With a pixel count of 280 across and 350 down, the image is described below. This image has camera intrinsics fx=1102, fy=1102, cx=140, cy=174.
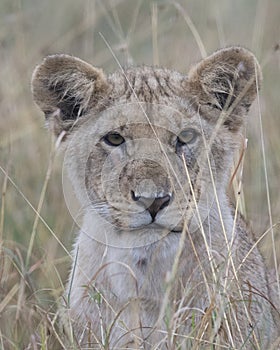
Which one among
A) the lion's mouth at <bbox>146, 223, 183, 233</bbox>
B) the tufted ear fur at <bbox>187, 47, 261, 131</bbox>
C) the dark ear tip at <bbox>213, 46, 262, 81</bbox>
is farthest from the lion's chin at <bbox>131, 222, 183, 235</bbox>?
the dark ear tip at <bbox>213, 46, 262, 81</bbox>

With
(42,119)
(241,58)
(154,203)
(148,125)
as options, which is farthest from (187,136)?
Result: (42,119)

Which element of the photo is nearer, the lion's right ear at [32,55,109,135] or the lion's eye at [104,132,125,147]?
the lion's eye at [104,132,125,147]

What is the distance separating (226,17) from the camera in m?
9.34

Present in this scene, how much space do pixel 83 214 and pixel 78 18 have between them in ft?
15.8

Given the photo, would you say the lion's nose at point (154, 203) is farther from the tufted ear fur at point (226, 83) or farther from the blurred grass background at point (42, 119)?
the tufted ear fur at point (226, 83)

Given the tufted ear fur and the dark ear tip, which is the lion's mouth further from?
the dark ear tip

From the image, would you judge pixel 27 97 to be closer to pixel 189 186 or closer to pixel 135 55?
pixel 135 55

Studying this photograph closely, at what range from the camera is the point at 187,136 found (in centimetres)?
461

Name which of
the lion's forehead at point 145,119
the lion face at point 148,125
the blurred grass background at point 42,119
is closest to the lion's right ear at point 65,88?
the lion face at point 148,125

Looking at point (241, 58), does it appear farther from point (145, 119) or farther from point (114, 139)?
point (114, 139)

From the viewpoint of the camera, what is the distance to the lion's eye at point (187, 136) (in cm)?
459

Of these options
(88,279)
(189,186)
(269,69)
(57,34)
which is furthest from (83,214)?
(57,34)

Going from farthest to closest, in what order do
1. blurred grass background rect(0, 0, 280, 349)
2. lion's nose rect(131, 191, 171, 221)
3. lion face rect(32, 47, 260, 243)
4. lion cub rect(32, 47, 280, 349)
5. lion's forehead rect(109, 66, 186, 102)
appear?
1. blurred grass background rect(0, 0, 280, 349)
2. lion's forehead rect(109, 66, 186, 102)
3. lion face rect(32, 47, 260, 243)
4. lion cub rect(32, 47, 280, 349)
5. lion's nose rect(131, 191, 171, 221)

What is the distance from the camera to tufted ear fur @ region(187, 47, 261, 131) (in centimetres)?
473
